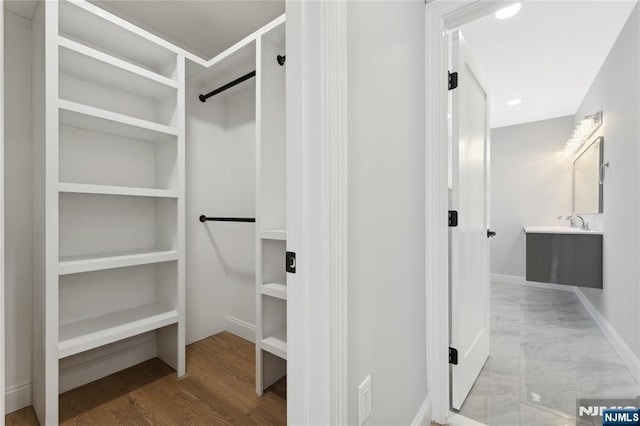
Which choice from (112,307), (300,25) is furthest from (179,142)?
(300,25)

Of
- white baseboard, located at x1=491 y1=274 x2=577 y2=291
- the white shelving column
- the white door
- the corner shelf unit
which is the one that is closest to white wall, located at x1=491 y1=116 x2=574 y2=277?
white baseboard, located at x1=491 y1=274 x2=577 y2=291

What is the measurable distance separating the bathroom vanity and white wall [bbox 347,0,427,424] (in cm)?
247

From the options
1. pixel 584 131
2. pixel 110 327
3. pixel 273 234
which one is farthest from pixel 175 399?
pixel 584 131

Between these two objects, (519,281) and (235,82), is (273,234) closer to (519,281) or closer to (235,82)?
(235,82)

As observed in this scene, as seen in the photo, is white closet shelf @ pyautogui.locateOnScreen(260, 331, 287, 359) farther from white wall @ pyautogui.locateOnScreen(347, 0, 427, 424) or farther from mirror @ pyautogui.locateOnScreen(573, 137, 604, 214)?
mirror @ pyautogui.locateOnScreen(573, 137, 604, 214)

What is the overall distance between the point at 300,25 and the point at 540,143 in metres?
4.67

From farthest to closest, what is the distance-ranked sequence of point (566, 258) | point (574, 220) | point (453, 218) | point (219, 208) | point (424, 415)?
1. point (574, 220)
2. point (566, 258)
3. point (219, 208)
4. point (453, 218)
5. point (424, 415)

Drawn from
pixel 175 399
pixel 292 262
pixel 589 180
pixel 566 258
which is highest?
pixel 589 180

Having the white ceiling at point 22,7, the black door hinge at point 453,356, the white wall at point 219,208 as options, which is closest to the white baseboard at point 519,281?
the black door hinge at point 453,356

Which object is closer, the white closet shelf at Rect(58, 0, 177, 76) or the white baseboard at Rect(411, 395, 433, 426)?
the white baseboard at Rect(411, 395, 433, 426)

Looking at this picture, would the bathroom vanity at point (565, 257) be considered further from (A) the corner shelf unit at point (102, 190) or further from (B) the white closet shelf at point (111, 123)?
(B) the white closet shelf at point (111, 123)

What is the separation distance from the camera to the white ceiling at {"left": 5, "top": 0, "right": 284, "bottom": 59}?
6.35 ft

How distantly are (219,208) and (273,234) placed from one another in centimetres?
107

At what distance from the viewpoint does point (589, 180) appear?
3273mm
